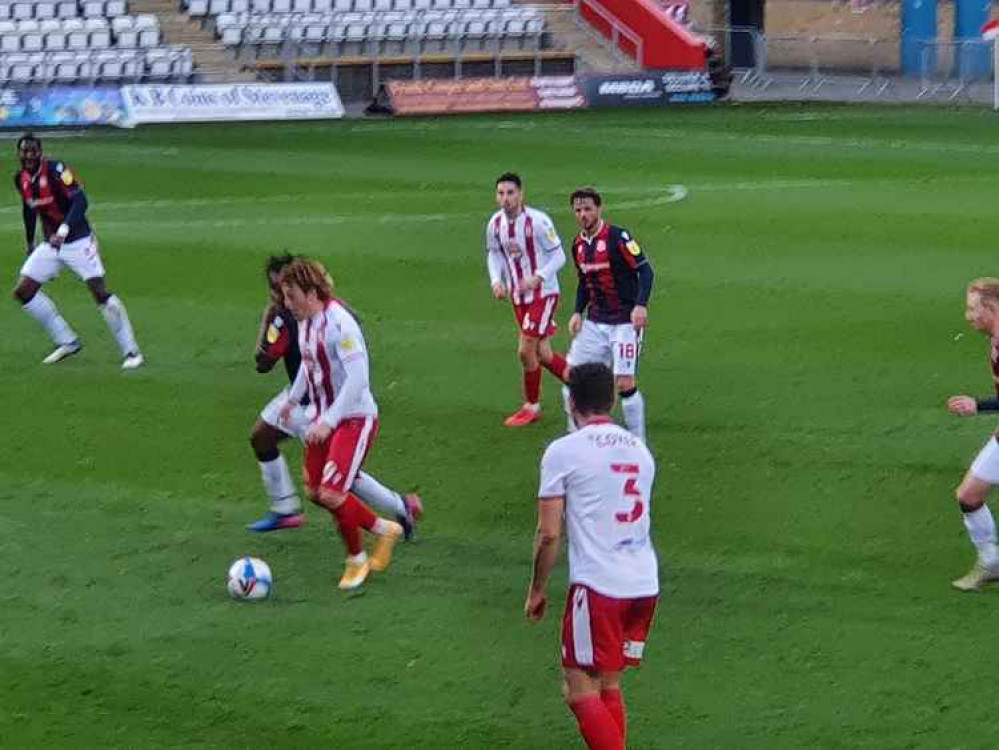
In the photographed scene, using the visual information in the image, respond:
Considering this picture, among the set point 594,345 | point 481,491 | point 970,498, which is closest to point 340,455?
point 481,491

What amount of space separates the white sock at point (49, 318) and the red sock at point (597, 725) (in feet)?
33.3

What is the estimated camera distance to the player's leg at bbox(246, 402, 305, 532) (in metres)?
11.8

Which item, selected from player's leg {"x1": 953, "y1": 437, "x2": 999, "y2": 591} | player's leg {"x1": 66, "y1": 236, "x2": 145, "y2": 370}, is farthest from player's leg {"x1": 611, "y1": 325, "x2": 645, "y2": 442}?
player's leg {"x1": 66, "y1": 236, "x2": 145, "y2": 370}

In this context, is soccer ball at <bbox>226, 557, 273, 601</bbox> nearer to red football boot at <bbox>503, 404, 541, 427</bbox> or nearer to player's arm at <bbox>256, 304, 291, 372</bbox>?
player's arm at <bbox>256, 304, 291, 372</bbox>

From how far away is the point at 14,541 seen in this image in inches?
472

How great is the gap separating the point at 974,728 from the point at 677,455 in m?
5.00

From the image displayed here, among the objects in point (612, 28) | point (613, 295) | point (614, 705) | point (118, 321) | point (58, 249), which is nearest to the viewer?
point (614, 705)

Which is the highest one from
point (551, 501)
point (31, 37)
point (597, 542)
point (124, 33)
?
point (551, 501)

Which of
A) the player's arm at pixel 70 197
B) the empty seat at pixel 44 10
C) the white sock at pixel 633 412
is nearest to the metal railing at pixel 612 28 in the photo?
the empty seat at pixel 44 10

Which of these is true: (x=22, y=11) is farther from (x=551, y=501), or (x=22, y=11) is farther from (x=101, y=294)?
(x=551, y=501)

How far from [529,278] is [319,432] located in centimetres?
442

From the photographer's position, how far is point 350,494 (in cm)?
1109

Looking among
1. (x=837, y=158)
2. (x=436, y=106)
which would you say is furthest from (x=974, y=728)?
(x=436, y=106)

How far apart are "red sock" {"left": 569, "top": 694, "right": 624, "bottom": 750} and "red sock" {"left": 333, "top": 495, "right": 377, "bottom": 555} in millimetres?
3186
